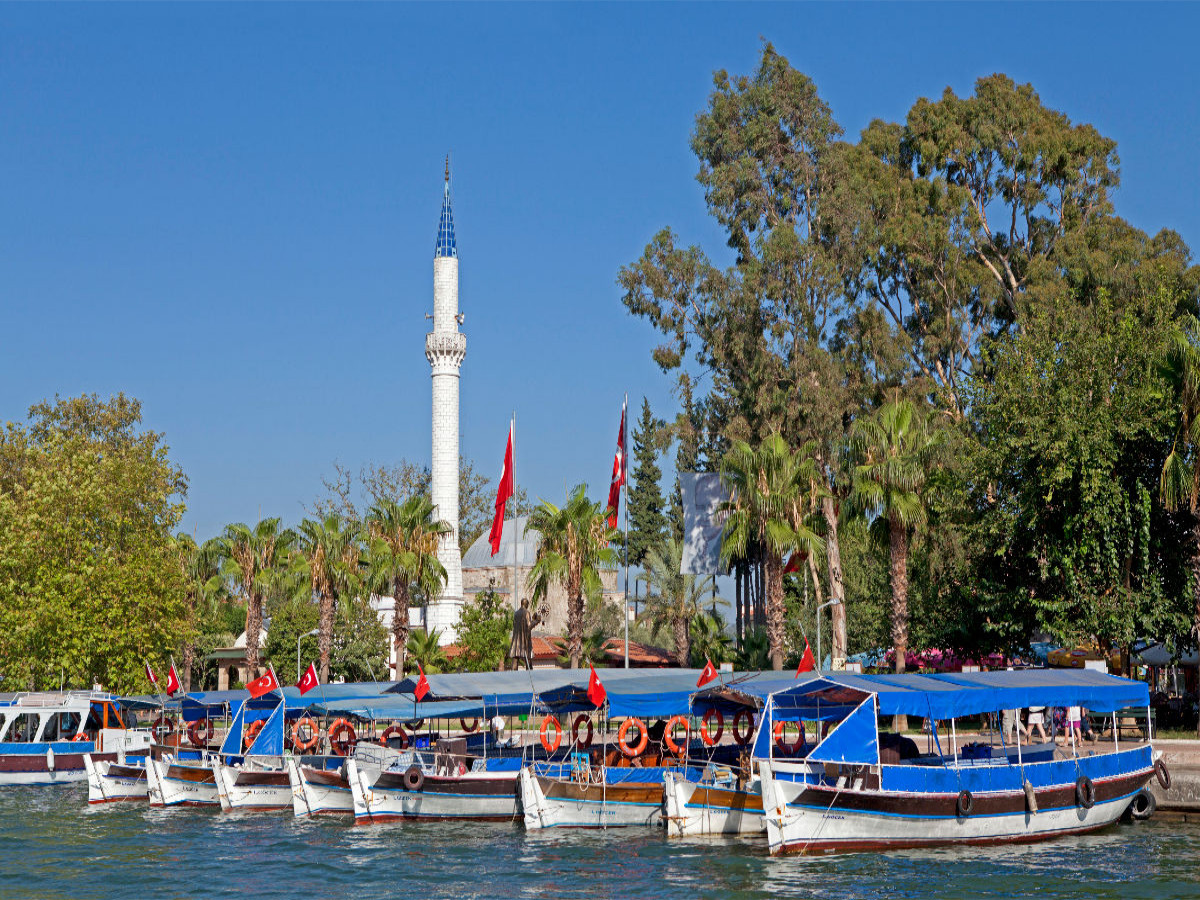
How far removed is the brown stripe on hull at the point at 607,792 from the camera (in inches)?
1157

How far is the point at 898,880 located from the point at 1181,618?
667 inches

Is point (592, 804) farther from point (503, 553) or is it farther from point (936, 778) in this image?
point (503, 553)

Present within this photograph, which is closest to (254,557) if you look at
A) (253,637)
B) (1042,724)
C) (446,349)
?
(253,637)

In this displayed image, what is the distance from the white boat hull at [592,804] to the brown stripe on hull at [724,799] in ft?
5.58

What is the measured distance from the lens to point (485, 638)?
6244 cm

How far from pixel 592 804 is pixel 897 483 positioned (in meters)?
19.9

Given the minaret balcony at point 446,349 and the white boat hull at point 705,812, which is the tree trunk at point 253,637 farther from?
the white boat hull at point 705,812

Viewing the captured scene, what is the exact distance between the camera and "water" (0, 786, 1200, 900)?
2284 cm

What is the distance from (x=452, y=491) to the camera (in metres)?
79.3

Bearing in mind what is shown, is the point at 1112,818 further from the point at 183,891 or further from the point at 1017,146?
the point at 1017,146

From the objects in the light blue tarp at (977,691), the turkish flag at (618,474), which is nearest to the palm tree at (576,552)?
→ the turkish flag at (618,474)

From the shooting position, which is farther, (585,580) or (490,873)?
(585,580)

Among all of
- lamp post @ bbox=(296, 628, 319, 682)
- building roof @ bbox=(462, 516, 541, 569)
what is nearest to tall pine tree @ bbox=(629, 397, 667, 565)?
building roof @ bbox=(462, 516, 541, 569)

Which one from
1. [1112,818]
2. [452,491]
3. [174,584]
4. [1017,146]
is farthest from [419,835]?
[452,491]
